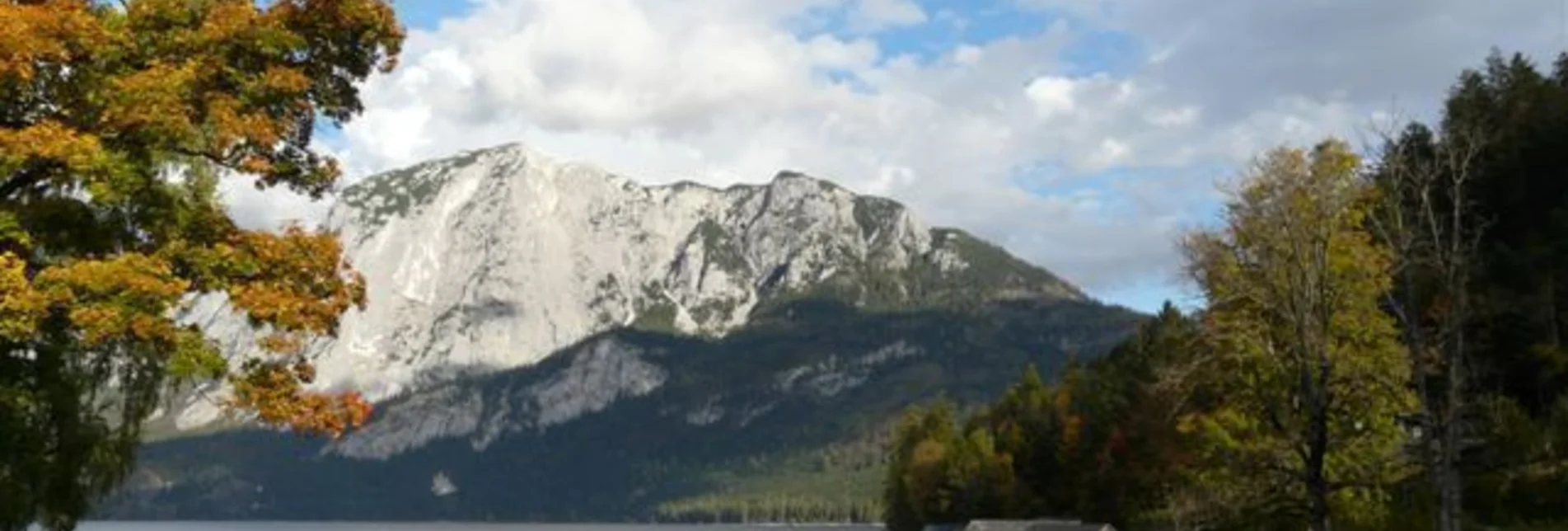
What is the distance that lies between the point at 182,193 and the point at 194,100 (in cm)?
113

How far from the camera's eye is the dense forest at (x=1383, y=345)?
35.0 meters

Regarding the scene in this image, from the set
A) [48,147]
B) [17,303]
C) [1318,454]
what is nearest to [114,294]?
[17,303]

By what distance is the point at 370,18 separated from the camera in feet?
57.3

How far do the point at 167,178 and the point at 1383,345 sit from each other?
126 feet

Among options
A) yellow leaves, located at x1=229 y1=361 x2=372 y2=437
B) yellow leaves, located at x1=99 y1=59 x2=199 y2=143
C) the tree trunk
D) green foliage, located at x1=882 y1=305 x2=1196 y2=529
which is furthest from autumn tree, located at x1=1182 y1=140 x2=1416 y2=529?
green foliage, located at x1=882 y1=305 x2=1196 y2=529

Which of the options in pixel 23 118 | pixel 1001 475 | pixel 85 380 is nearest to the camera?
pixel 23 118

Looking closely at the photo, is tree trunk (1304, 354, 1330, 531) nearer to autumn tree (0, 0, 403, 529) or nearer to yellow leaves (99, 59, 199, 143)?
autumn tree (0, 0, 403, 529)

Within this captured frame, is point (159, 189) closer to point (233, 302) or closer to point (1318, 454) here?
point (233, 302)

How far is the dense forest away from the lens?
115 ft

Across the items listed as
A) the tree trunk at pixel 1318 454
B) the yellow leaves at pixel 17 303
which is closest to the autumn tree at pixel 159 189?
the yellow leaves at pixel 17 303

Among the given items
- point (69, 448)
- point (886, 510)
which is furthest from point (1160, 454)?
point (886, 510)

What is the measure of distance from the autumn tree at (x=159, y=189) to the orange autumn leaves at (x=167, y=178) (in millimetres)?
24

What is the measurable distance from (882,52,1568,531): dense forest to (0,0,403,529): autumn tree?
2305 centimetres

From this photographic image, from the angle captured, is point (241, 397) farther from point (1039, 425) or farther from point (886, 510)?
point (886, 510)
